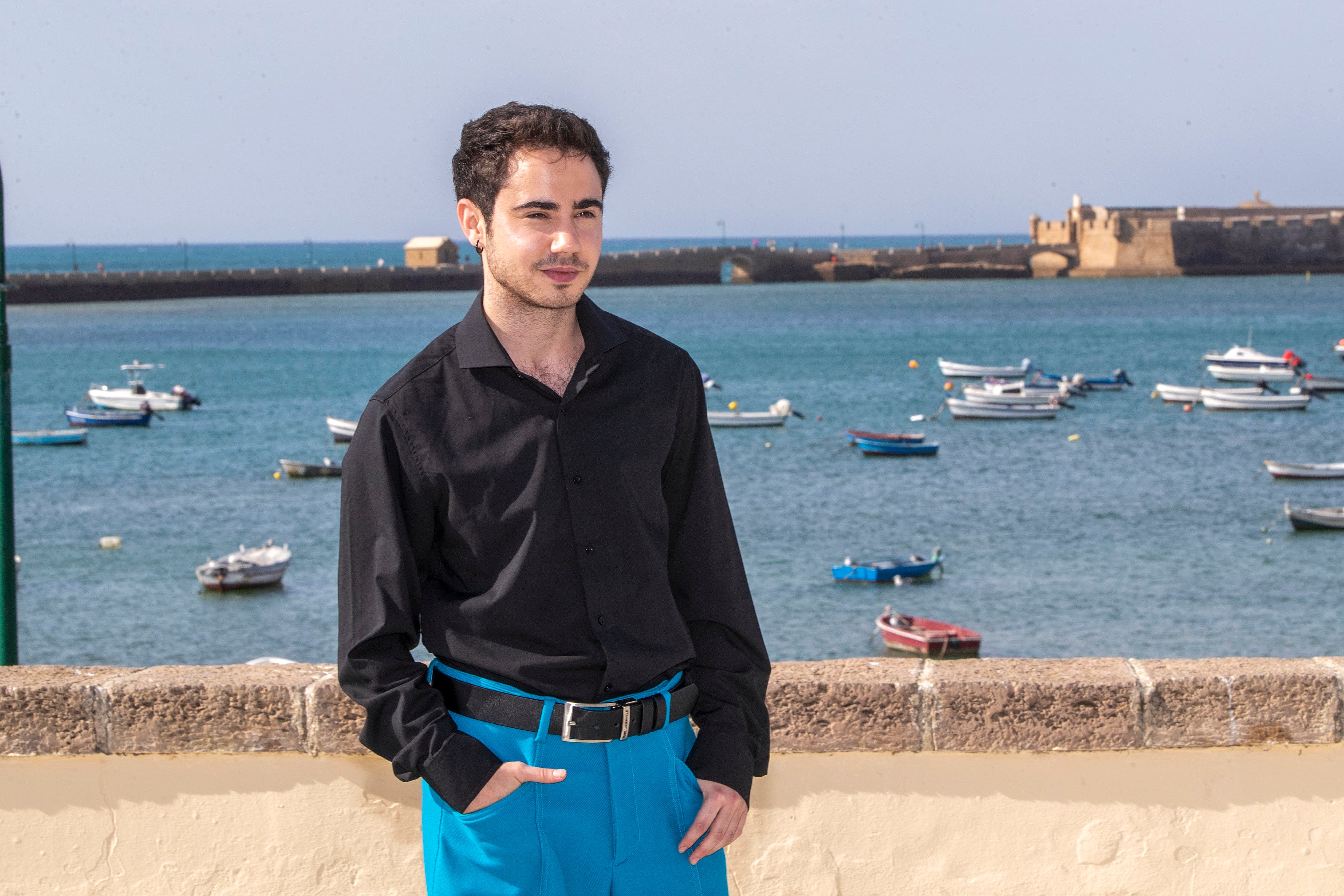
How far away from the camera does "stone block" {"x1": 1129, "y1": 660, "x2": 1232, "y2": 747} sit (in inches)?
118

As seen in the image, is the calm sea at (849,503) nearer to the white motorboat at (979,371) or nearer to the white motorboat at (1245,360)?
the white motorboat at (979,371)

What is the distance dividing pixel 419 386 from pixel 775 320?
9838cm

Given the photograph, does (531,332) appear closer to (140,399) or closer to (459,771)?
(459,771)

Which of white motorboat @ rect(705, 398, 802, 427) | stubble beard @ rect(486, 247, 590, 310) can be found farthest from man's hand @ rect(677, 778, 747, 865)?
white motorboat @ rect(705, 398, 802, 427)

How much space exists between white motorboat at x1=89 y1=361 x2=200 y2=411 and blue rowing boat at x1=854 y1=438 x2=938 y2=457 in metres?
29.3

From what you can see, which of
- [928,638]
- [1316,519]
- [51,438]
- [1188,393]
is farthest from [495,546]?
[1188,393]

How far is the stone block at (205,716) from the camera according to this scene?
118 inches

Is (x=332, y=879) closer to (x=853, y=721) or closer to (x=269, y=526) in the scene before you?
(x=853, y=721)

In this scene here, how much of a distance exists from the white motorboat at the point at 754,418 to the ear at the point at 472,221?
4771 cm

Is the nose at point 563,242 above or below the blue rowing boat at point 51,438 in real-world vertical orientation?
above

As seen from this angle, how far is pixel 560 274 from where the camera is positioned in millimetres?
2154

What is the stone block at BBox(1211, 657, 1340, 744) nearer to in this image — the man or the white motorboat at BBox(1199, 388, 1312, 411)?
the man

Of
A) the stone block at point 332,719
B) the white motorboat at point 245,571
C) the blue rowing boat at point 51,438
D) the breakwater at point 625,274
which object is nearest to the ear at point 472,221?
the stone block at point 332,719

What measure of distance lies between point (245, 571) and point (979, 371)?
43.8 meters
